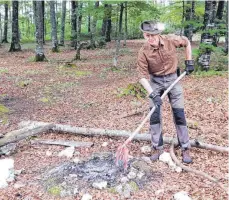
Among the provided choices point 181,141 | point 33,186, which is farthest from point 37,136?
point 181,141

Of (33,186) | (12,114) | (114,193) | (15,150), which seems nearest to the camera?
(114,193)

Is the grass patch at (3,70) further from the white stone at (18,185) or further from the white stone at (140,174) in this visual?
the white stone at (140,174)

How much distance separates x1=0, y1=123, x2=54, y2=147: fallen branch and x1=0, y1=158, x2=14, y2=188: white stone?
642 mm

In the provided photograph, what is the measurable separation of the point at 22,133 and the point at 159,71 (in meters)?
2.93

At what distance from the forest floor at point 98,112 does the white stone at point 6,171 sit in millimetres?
115

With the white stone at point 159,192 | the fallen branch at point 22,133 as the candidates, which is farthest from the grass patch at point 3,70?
the white stone at point 159,192

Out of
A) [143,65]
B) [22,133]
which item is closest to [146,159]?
[143,65]

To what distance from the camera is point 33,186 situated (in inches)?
177

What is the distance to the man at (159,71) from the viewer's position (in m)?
4.72

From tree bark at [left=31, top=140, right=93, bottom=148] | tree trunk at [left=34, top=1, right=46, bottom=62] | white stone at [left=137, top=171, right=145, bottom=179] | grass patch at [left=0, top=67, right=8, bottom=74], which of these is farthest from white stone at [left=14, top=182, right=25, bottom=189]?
tree trunk at [left=34, top=1, right=46, bottom=62]

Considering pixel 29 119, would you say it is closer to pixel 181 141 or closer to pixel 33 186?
pixel 33 186

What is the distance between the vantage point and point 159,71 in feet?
16.1

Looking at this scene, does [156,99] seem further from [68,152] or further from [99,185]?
[68,152]

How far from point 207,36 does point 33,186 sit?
899 centimetres
